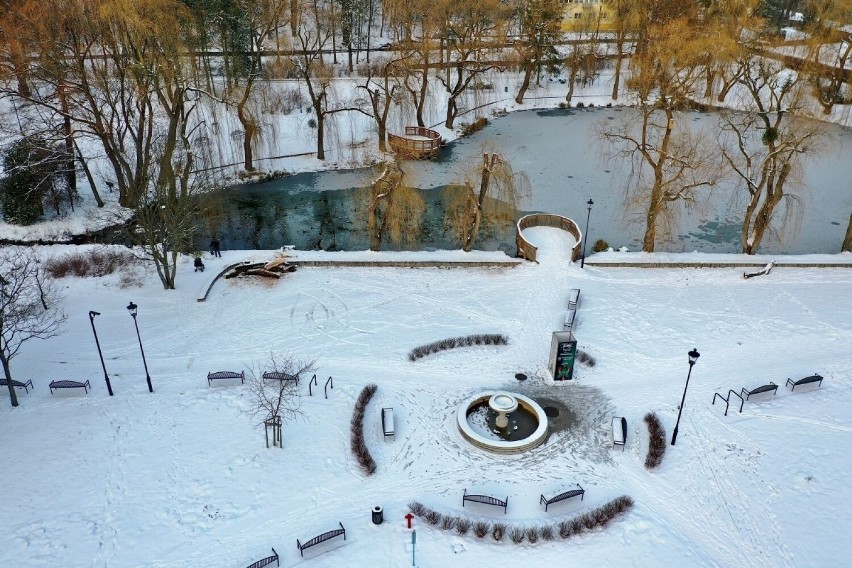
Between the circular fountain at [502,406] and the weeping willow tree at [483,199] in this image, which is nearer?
the circular fountain at [502,406]

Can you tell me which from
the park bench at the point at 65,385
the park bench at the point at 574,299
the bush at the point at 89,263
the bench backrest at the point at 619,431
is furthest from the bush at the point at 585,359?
the bush at the point at 89,263

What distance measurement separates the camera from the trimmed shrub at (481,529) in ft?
50.4

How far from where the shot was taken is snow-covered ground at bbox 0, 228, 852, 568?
15289mm

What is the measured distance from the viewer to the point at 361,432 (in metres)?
18.5

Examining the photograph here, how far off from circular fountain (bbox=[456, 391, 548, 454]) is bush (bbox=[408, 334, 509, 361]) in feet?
9.11

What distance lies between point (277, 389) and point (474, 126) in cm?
3160

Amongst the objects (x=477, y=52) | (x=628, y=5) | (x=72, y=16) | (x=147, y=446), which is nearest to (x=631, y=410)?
(x=147, y=446)

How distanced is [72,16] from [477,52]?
26224 millimetres

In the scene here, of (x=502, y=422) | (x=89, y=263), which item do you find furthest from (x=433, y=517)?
(x=89, y=263)

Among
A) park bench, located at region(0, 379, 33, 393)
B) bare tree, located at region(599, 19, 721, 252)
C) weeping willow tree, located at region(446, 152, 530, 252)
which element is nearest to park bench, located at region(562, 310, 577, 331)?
weeping willow tree, located at region(446, 152, 530, 252)

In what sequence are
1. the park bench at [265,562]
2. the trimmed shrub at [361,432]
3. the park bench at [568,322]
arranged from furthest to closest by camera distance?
the park bench at [568,322], the trimmed shrub at [361,432], the park bench at [265,562]

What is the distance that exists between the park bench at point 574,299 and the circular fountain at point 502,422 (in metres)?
5.33

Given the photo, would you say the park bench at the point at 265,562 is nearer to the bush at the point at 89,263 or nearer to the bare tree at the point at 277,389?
the bare tree at the point at 277,389

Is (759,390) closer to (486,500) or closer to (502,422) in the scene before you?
(502,422)
